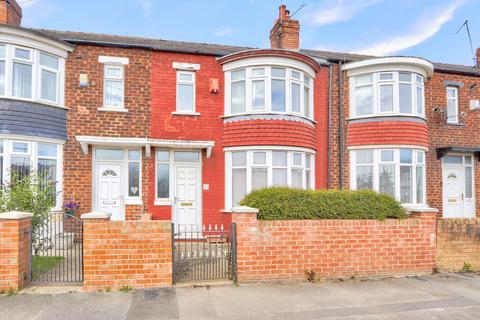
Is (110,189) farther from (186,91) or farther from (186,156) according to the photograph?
(186,91)

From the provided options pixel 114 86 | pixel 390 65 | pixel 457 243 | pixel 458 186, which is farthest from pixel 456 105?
pixel 114 86

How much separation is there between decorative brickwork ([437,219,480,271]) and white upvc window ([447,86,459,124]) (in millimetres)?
7049

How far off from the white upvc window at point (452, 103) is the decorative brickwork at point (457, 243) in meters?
7.05

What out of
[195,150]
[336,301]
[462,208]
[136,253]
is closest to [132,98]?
[195,150]

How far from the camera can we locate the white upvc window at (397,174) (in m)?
11.5

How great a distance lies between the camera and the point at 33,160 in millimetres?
9484

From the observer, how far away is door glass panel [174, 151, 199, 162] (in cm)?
1104

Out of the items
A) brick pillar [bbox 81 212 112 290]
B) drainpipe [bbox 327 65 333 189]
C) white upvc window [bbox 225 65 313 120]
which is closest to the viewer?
brick pillar [bbox 81 212 112 290]

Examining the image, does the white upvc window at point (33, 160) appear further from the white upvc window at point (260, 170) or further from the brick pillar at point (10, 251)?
the white upvc window at point (260, 170)

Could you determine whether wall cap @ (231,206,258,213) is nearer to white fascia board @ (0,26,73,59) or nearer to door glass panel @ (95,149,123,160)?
door glass panel @ (95,149,123,160)

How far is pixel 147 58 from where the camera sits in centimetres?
1089

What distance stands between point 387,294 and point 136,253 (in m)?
4.53

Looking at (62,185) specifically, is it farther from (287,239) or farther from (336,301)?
(336,301)

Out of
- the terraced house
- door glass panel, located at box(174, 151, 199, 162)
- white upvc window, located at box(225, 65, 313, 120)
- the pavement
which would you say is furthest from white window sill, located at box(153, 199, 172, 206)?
→ the pavement
